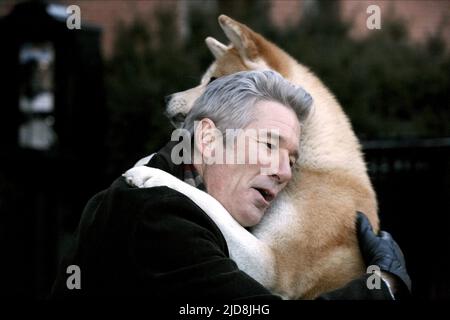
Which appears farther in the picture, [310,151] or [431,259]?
[431,259]

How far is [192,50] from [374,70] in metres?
1.95

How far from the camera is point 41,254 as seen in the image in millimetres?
5480

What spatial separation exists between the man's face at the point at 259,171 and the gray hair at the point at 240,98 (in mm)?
28

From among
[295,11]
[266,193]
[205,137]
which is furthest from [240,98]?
[295,11]

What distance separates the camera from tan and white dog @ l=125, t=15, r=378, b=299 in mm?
2504

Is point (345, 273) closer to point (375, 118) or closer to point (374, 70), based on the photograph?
point (375, 118)

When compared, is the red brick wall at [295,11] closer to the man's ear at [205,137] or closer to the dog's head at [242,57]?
the dog's head at [242,57]

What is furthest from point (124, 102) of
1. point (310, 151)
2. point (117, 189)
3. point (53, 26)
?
point (117, 189)

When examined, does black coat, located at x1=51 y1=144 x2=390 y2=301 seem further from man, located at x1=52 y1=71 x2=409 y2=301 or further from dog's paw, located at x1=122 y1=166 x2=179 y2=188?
dog's paw, located at x1=122 y1=166 x2=179 y2=188

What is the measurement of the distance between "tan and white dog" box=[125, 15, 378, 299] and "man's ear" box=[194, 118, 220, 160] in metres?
0.12

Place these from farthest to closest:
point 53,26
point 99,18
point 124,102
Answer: point 99,18, point 124,102, point 53,26

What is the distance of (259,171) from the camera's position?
2.26 metres

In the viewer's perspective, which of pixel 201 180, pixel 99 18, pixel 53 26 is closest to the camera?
pixel 201 180

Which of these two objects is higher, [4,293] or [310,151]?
[310,151]
